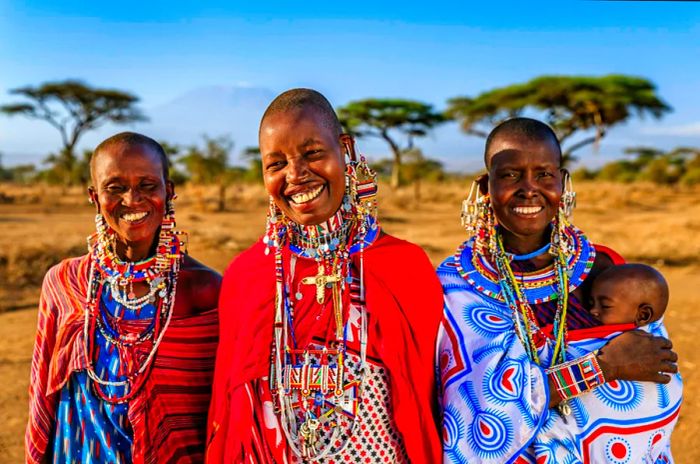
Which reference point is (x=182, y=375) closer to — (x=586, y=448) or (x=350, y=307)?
(x=350, y=307)

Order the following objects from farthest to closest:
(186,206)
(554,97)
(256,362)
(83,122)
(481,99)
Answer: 1. (83,122)
2. (481,99)
3. (554,97)
4. (186,206)
5. (256,362)

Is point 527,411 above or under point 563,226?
under

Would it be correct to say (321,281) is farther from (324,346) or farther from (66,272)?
(66,272)

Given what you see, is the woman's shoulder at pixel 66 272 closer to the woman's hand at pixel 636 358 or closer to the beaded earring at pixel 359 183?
the beaded earring at pixel 359 183

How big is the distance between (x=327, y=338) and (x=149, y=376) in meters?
0.75

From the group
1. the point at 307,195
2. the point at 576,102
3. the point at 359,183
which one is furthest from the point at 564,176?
the point at 576,102

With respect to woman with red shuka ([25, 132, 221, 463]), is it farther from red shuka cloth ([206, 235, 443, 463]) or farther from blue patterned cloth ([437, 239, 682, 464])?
blue patterned cloth ([437, 239, 682, 464])

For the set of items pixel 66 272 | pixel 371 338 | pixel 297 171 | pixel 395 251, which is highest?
pixel 297 171

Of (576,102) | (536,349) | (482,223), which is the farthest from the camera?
(576,102)

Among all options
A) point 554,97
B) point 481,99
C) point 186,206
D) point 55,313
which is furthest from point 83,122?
point 55,313

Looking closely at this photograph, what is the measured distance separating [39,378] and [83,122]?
31.4 metres

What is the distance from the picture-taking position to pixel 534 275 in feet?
7.61

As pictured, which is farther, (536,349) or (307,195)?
(536,349)

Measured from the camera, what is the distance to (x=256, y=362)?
79.6 inches
